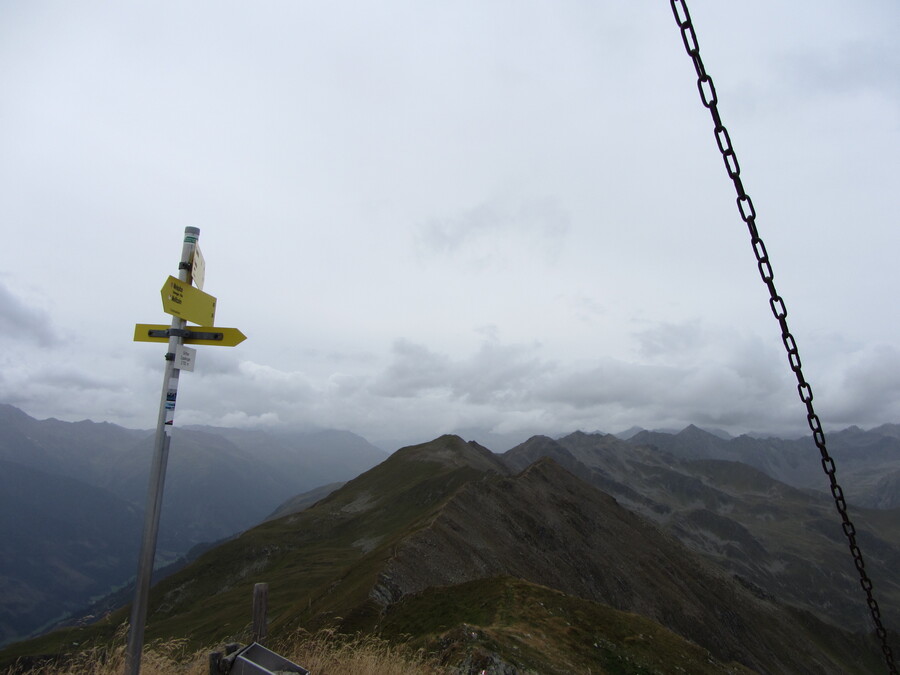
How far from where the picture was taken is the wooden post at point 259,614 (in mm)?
9422

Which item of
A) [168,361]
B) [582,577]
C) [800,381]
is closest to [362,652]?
[168,361]

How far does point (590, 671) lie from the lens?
22531 mm

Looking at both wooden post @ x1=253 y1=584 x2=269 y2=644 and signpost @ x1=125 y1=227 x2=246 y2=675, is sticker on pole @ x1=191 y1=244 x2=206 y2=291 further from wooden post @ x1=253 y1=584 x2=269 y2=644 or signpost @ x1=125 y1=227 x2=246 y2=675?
wooden post @ x1=253 y1=584 x2=269 y2=644

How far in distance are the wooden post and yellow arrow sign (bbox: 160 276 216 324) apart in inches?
208

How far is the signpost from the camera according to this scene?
659 centimetres

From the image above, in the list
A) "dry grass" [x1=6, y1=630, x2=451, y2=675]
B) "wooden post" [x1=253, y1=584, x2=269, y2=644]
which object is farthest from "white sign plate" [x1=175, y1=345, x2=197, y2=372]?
"dry grass" [x1=6, y1=630, x2=451, y2=675]

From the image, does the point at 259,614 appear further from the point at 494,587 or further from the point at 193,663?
the point at 494,587

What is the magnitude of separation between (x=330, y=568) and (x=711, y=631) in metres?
58.5

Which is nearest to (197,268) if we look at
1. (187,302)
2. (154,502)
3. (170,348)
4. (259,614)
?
(187,302)

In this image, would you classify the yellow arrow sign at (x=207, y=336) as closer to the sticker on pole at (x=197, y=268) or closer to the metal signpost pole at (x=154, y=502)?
the metal signpost pole at (x=154, y=502)

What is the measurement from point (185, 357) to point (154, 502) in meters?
1.99

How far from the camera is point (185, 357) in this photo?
731 centimetres

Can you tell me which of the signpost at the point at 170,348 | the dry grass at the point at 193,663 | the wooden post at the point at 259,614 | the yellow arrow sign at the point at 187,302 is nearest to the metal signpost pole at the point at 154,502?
the signpost at the point at 170,348

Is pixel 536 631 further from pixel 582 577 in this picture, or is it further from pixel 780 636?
pixel 780 636
